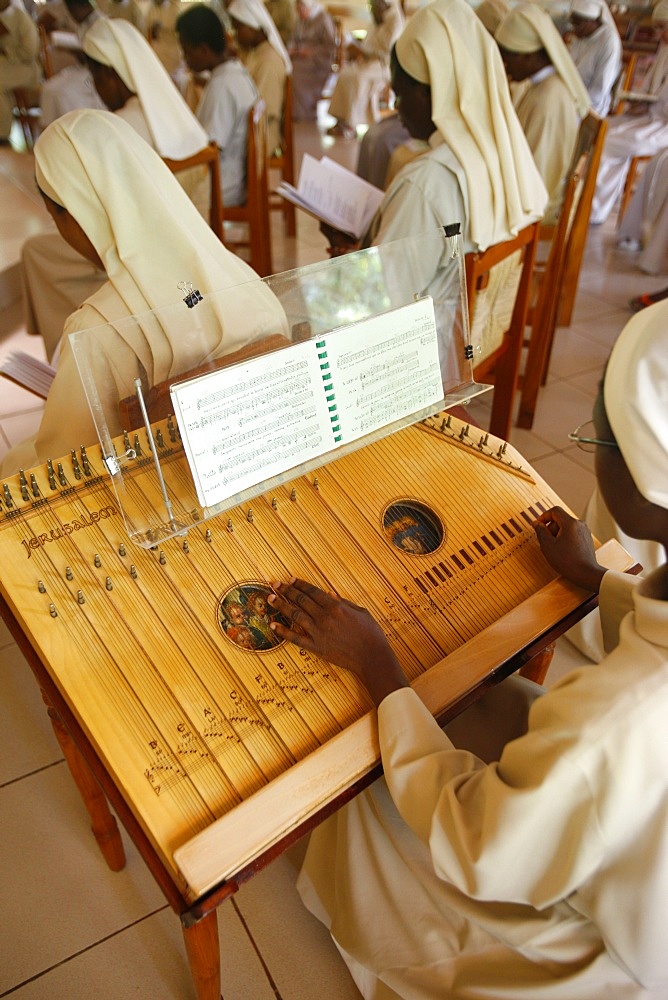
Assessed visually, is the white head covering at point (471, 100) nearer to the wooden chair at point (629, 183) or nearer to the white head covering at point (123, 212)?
the white head covering at point (123, 212)

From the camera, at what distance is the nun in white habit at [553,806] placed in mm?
791

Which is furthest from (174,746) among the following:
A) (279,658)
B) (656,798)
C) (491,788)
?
(656,798)

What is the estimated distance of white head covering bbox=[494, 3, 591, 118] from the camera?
3.14 meters

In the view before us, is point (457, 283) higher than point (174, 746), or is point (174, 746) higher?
point (457, 283)

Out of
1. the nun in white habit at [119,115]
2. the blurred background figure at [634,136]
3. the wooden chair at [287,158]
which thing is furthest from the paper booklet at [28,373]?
the blurred background figure at [634,136]

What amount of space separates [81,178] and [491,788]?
→ 160 centimetres

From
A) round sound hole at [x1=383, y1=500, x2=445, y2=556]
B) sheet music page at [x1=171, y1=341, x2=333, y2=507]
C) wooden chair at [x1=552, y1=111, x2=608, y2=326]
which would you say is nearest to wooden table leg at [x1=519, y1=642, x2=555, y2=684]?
round sound hole at [x1=383, y1=500, x2=445, y2=556]

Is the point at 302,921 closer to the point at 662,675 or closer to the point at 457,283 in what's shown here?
the point at 662,675

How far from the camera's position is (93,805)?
146 centimetres

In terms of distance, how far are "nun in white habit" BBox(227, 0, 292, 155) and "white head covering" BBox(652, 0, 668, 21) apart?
4.14m

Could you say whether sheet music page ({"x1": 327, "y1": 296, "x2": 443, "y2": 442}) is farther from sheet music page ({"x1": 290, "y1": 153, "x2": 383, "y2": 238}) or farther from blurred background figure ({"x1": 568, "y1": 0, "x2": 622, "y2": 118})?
blurred background figure ({"x1": 568, "y1": 0, "x2": 622, "y2": 118})

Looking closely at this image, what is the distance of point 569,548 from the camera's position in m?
1.28

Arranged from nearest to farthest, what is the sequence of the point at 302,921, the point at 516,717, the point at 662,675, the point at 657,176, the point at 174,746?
the point at 662,675
the point at 174,746
the point at 516,717
the point at 302,921
the point at 657,176

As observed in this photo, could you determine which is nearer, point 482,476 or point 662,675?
point 662,675
